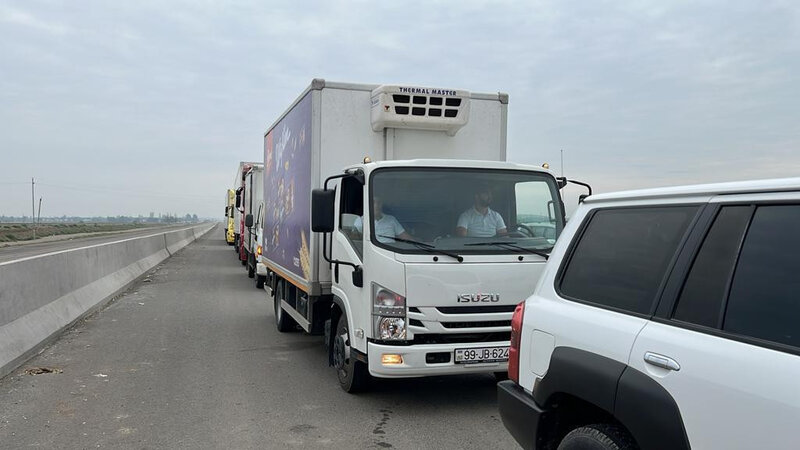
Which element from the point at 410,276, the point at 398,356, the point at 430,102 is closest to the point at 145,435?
the point at 398,356

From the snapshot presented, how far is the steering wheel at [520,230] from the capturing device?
591 cm

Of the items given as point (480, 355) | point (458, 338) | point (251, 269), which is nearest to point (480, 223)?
point (458, 338)

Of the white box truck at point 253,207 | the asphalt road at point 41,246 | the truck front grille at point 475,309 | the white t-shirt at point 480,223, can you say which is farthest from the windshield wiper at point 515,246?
the asphalt road at point 41,246

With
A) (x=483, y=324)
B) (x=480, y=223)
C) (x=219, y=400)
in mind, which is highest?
(x=480, y=223)

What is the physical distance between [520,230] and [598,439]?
131 inches

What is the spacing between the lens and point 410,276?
5.29 meters

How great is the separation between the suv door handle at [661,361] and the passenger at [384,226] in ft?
10.7

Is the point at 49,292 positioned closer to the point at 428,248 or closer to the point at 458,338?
the point at 428,248

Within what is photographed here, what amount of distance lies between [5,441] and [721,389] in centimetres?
503

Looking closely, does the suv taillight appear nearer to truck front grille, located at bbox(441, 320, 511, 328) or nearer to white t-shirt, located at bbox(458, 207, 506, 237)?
truck front grille, located at bbox(441, 320, 511, 328)

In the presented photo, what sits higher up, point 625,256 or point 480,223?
point 480,223

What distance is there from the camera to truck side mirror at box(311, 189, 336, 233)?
5855mm

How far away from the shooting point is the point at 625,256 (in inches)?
114

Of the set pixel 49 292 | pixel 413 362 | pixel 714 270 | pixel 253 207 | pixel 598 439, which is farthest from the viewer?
pixel 253 207
